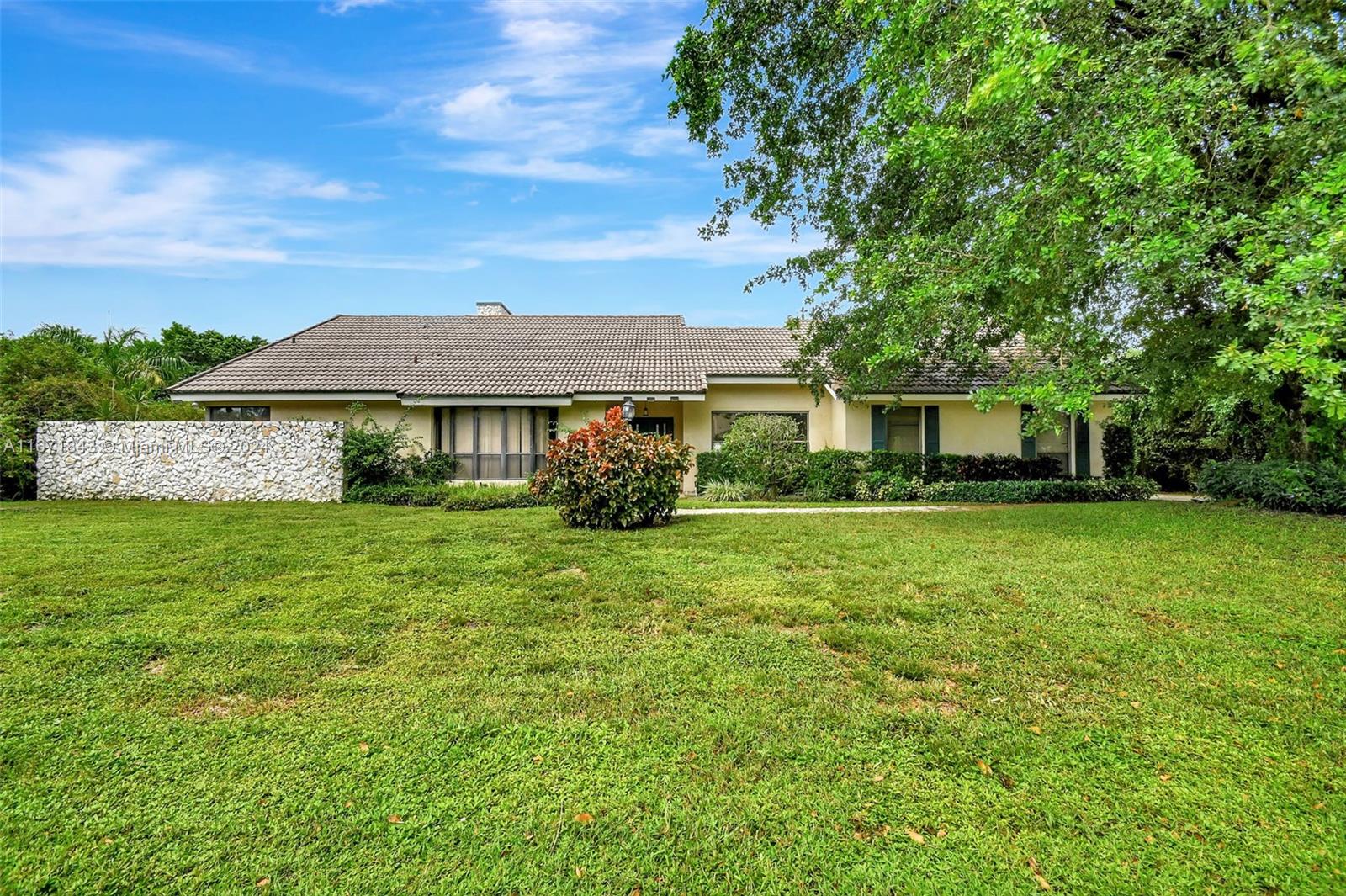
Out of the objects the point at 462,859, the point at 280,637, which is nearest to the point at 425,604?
the point at 280,637

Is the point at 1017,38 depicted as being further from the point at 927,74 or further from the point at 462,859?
the point at 462,859

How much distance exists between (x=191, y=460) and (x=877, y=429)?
1768 centimetres

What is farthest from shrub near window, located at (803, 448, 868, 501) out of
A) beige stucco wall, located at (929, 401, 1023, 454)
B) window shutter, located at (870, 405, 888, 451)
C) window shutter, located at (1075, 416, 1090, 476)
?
window shutter, located at (1075, 416, 1090, 476)

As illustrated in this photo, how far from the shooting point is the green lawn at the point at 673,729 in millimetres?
2467

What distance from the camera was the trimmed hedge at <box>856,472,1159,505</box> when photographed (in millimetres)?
14758

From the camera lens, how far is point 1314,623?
5188 mm

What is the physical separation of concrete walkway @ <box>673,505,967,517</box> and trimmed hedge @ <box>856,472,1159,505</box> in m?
1.95

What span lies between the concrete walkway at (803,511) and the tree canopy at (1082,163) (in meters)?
3.39

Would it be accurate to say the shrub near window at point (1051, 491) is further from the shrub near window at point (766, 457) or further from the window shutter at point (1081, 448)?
the shrub near window at point (766, 457)

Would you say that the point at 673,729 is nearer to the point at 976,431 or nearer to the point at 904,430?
the point at 904,430

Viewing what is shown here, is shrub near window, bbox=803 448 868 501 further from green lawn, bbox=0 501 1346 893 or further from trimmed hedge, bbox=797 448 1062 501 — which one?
green lawn, bbox=0 501 1346 893

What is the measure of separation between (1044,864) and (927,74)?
7.85m

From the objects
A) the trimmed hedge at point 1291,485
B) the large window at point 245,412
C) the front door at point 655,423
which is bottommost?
the trimmed hedge at point 1291,485

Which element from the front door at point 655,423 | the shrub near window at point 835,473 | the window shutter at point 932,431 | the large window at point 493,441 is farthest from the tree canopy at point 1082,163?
the large window at point 493,441
